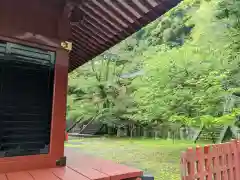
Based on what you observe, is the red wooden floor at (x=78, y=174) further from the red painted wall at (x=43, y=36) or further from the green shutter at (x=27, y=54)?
the green shutter at (x=27, y=54)

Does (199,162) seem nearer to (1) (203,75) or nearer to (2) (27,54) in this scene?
(2) (27,54)

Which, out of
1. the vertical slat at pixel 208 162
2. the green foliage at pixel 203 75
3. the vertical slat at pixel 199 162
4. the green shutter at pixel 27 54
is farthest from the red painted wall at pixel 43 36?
the green foliage at pixel 203 75

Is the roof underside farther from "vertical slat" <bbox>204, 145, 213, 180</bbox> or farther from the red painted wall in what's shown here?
"vertical slat" <bbox>204, 145, 213, 180</bbox>

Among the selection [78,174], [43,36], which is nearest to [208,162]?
[78,174]

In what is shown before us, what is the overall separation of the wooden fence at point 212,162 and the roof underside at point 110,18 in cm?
108

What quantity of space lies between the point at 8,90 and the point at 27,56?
0.26 metres

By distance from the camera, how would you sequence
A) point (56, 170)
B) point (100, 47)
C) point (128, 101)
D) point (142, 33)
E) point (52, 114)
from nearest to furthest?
point (56, 170) < point (52, 114) < point (100, 47) < point (128, 101) < point (142, 33)

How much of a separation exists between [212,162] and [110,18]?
1495 millimetres

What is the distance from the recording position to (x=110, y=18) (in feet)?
6.26

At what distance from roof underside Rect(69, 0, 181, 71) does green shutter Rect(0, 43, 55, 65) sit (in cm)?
46

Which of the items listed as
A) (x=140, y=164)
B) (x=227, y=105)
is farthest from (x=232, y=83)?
(x=140, y=164)

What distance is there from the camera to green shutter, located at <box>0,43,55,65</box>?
4.72 feet

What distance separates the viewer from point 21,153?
55.7 inches

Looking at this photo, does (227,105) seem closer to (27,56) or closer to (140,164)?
(140,164)
